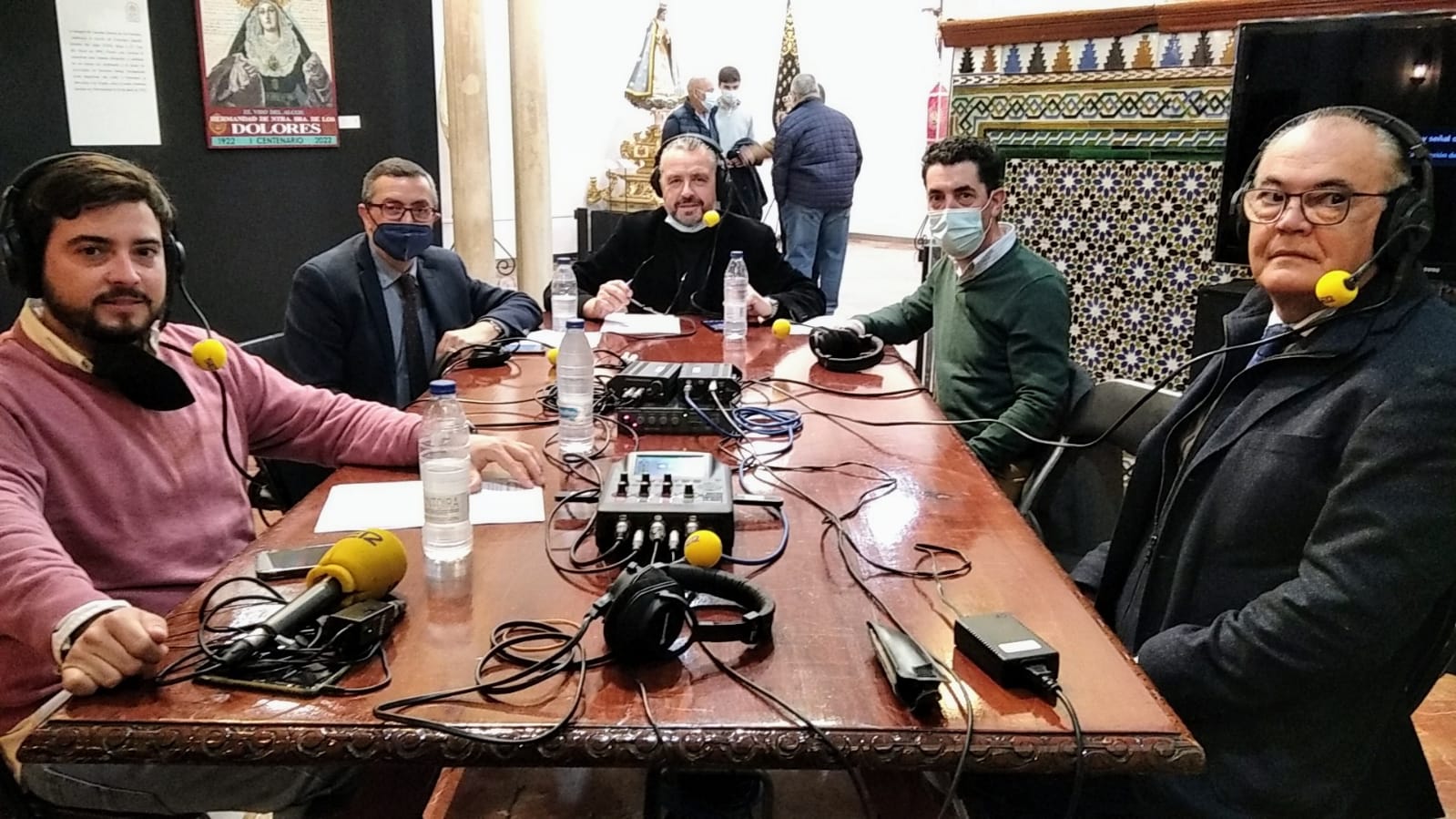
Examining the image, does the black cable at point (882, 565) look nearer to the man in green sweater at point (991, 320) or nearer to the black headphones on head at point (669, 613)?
the black headphones on head at point (669, 613)

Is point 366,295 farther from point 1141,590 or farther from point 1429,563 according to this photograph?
point 1429,563

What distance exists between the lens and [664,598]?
1.05 metres

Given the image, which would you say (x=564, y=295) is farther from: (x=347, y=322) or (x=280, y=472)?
(x=280, y=472)

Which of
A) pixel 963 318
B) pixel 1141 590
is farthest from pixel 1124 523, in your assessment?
pixel 963 318

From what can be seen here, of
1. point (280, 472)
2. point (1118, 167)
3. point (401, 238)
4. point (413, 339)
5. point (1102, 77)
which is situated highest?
point (1102, 77)

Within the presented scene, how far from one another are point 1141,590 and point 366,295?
1899 millimetres

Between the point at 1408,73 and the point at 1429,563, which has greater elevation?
the point at 1408,73

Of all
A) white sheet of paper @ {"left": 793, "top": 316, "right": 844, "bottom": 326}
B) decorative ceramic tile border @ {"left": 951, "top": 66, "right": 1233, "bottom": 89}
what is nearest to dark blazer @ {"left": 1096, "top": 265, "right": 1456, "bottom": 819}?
white sheet of paper @ {"left": 793, "top": 316, "right": 844, "bottom": 326}

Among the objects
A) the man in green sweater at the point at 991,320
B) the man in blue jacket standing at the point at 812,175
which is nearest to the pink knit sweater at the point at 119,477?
the man in green sweater at the point at 991,320

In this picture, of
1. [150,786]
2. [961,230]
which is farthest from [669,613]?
[961,230]

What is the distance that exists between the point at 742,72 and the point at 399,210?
7.03 m

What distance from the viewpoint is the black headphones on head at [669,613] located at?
1.05 metres

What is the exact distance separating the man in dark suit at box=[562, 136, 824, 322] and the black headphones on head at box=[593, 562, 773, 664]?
218 centimetres

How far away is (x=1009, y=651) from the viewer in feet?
3.39
